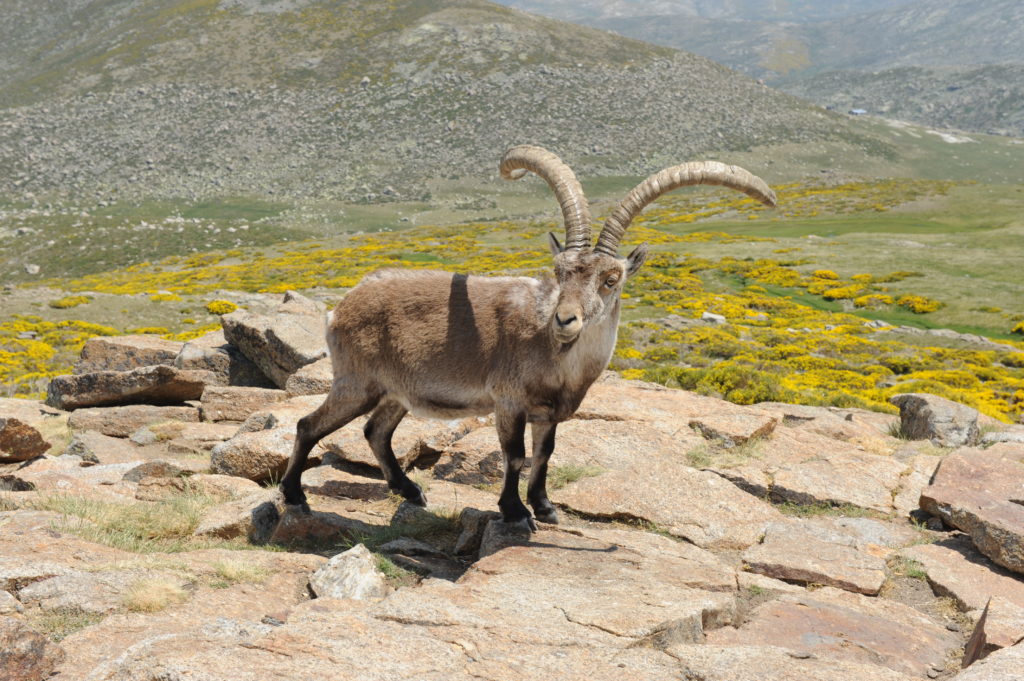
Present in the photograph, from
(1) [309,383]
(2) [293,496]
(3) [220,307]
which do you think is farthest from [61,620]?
(3) [220,307]

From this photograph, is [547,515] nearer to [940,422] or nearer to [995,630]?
[995,630]

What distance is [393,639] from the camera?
476cm

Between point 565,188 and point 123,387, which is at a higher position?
point 565,188

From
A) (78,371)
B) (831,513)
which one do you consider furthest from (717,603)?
(78,371)

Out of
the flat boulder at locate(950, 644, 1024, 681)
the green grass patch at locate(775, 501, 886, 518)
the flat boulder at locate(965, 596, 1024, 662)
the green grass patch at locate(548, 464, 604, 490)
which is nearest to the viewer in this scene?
the flat boulder at locate(950, 644, 1024, 681)

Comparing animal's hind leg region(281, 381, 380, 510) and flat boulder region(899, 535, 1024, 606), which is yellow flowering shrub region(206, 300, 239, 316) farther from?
flat boulder region(899, 535, 1024, 606)

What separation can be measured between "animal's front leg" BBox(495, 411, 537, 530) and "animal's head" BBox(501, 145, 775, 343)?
1206mm

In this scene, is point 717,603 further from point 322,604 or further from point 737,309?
point 737,309

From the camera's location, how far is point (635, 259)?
7730mm

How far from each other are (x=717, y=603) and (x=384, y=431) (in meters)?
4.47

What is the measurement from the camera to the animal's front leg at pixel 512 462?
25.4 ft

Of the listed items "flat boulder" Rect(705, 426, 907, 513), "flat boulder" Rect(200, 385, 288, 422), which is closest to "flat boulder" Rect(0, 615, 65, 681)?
"flat boulder" Rect(705, 426, 907, 513)

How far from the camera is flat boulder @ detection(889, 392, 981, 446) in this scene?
1323 centimetres

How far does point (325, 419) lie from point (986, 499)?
7.86 m
